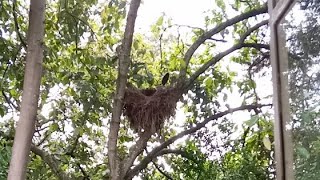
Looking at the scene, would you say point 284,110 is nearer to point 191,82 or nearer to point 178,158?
point 191,82

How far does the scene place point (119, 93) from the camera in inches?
106

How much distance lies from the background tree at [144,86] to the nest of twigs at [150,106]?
0.30ft

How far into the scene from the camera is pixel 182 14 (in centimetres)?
381

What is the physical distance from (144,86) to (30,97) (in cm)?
126

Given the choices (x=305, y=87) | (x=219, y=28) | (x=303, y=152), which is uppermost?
(x=219, y=28)

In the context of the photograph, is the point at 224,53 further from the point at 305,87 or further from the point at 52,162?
the point at 305,87

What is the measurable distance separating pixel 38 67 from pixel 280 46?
116 centimetres

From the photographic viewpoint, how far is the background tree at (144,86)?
3.12 m

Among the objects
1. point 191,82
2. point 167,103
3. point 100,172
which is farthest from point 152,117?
point 100,172

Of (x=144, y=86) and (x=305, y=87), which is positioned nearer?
(x=305, y=87)

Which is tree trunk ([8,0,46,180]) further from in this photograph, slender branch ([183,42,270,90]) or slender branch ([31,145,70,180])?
slender branch ([183,42,270,90])

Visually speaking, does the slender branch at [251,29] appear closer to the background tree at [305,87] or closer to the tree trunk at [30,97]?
the tree trunk at [30,97]

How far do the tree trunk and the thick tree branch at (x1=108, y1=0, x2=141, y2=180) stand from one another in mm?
646

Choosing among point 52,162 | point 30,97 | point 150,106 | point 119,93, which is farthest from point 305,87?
point 52,162
